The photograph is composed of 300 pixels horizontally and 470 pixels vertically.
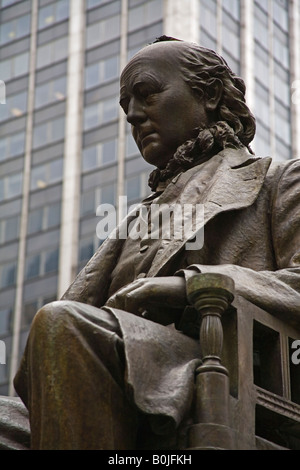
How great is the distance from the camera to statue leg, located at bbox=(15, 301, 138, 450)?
5117mm

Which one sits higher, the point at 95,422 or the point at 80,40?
the point at 80,40

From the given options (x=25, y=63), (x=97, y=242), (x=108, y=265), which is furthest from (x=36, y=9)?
(x=108, y=265)

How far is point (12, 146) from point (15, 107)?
2424 mm

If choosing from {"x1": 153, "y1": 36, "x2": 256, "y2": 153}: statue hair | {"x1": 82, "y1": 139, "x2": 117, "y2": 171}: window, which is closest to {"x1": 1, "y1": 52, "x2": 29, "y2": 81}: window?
{"x1": 82, "y1": 139, "x2": 117, "y2": 171}: window

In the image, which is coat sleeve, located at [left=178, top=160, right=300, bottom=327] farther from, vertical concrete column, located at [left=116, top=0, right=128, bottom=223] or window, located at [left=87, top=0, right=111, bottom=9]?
window, located at [left=87, top=0, right=111, bottom=9]

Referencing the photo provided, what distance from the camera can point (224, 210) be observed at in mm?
6441

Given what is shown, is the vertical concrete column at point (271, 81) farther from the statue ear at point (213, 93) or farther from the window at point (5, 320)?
the statue ear at point (213, 93)

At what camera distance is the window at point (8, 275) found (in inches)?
2000

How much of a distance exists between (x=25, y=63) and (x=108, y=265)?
51320 mm

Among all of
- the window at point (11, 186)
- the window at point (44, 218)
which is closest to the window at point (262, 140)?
the window at point (44, 218)

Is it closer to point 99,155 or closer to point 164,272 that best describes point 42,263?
point 99,155

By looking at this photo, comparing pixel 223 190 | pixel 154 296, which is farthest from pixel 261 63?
pixel 154 296

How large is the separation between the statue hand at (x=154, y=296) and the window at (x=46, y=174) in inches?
1817
